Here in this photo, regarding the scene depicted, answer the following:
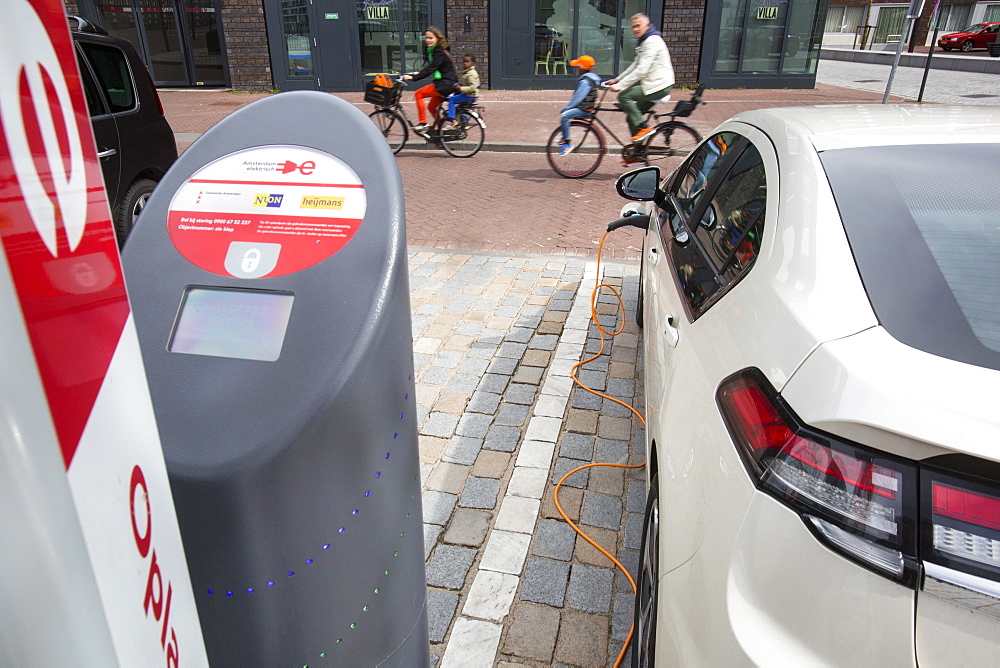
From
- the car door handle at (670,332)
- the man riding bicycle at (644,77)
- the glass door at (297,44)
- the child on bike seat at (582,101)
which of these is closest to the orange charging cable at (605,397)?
the car door handle at (670,332)

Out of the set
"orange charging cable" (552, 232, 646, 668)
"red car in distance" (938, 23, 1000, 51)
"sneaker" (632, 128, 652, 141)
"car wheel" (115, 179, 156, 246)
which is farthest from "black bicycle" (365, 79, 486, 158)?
"red car in distance" (938, 23, 1000, 51)

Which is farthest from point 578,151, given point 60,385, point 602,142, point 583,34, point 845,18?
point 845,18

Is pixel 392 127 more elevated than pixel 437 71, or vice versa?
pixel 437 71

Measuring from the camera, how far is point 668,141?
9.51 metres

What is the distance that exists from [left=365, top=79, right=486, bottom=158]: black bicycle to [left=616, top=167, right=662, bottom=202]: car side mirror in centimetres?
698

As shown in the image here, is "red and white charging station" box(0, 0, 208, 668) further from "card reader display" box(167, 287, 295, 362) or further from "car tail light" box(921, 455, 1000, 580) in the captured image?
"car tail light" box(921, 455, 1000, 580)

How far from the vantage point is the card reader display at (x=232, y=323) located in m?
1.26

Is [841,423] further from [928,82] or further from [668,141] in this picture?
[928,82]

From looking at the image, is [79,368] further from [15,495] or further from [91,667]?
[91,667]

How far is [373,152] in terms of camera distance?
1398 mm

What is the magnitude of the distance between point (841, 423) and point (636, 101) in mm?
8652

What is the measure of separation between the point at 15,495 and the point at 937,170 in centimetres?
218

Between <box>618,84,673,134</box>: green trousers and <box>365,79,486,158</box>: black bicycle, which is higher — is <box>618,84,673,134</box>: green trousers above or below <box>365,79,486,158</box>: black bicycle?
above

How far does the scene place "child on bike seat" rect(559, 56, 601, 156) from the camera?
8.91 meters
